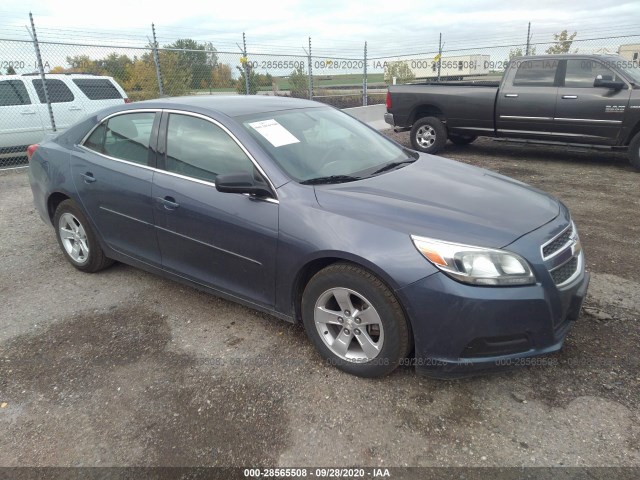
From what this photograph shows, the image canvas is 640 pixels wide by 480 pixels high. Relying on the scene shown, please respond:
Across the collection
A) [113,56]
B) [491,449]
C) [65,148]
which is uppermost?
[113,56]

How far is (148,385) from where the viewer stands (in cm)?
282

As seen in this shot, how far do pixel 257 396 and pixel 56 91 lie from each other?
364 inches

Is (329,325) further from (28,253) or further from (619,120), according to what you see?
(619,120)

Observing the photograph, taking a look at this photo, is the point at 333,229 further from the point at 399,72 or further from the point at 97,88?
the point at 399,72

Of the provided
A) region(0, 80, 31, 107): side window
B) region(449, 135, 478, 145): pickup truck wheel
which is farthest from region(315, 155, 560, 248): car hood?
region(0, 80, 31, 107): side window

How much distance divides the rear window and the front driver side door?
25.4 ft

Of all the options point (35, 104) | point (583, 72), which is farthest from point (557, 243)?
point (35, 104)

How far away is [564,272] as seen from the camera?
2.63m

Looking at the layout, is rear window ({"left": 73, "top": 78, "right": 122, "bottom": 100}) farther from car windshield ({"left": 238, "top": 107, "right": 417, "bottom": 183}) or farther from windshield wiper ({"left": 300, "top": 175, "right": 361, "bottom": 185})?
windshield wiper ({"left": 300, "top": 175, "right": 361, "bottom": 185})

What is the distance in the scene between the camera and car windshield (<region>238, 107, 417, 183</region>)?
3092mm

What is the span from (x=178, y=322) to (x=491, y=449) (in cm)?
228

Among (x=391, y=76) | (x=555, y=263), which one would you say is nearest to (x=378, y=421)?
(x=555, y=263)

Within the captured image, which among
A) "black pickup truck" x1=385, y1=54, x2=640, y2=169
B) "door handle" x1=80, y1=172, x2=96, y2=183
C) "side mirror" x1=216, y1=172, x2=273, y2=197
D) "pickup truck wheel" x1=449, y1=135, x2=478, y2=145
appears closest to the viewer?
"side mirror" x1=216, y1=172, x2=273, y2=197

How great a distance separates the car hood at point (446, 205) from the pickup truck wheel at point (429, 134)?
20.7ft
